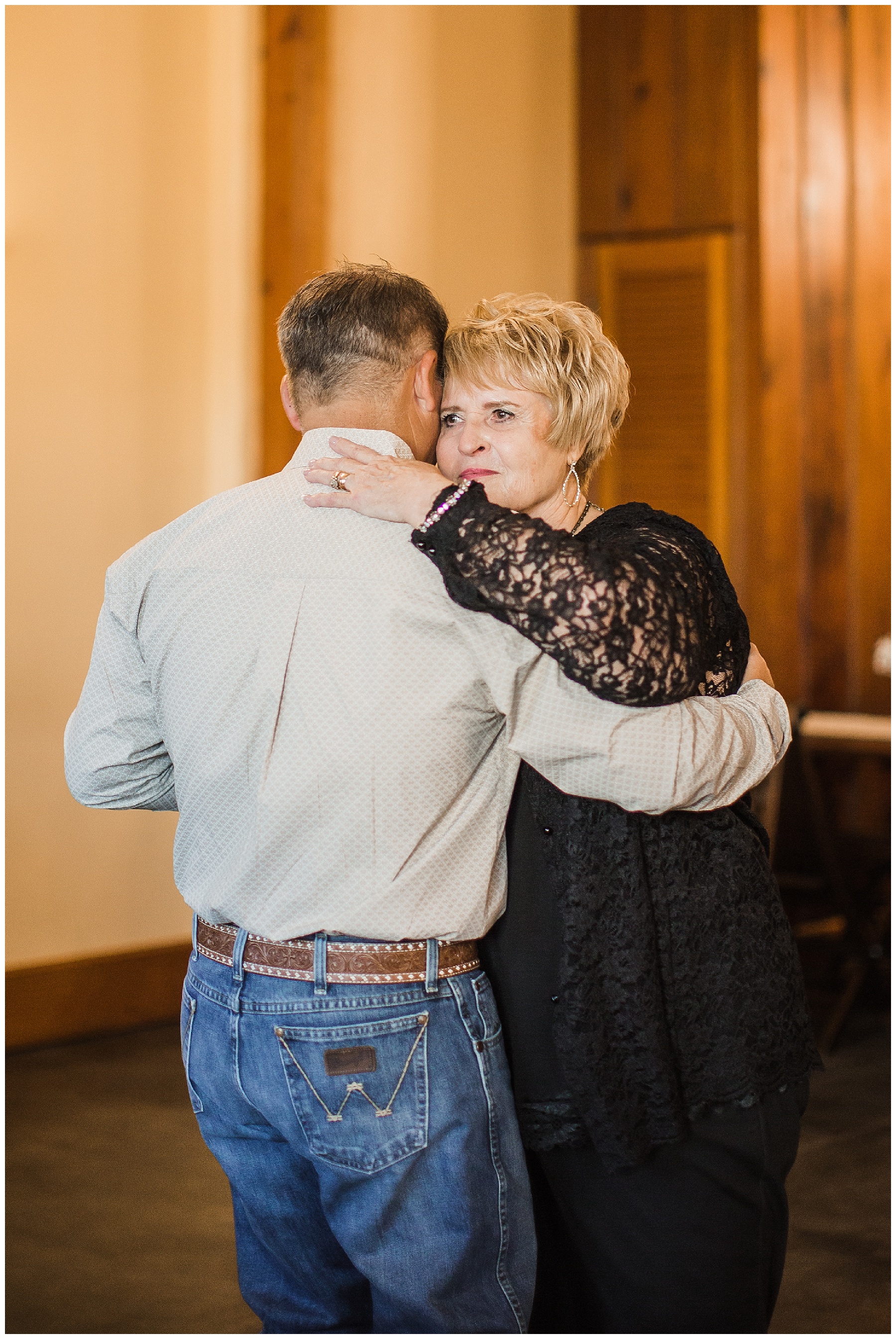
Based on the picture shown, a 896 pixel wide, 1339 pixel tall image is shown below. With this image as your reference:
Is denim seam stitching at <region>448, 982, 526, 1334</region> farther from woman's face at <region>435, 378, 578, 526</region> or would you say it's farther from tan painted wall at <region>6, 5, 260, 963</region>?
tan painted wall at <region>6, 5, 260, 963</region>

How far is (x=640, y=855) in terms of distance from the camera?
5.00 ft

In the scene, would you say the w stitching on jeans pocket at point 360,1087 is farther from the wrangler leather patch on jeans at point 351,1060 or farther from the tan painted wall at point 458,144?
the tan painted wall at point 458,144

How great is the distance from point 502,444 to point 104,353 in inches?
129

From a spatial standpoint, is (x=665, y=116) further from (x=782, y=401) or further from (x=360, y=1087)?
(x=360, y=1087)

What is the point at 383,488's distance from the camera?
4.61 feet

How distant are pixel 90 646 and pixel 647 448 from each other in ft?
9.53

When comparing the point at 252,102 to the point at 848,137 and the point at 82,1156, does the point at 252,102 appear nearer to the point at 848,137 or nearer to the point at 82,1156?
the point at 848,137

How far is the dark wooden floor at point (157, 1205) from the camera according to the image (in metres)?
2.72

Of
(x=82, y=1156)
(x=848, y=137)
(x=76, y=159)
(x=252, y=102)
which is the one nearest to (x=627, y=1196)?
(x=82, y=1156)

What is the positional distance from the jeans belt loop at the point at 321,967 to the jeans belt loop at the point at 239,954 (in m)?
0.09

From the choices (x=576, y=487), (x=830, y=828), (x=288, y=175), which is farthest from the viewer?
(x=830, y=828)

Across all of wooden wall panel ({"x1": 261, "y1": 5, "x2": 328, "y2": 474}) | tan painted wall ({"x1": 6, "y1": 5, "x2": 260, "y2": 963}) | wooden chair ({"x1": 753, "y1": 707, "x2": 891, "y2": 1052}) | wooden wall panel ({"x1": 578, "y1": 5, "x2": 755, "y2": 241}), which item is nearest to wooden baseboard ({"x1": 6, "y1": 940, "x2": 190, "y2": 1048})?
tan painted wall ({"x1": 6, "y1": 5, "x2": 260, "y2": 963})

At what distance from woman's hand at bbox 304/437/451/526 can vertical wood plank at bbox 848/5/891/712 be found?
484cm

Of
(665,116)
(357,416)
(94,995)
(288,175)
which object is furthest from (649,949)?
(665,116)
